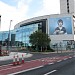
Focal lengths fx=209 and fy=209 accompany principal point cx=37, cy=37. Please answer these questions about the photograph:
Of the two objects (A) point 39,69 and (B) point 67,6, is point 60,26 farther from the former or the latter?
(A) point 39,69

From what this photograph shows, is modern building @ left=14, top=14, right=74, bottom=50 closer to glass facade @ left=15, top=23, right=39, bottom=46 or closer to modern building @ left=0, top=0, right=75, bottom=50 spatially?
modern building @ left=0, top=0, right=75, bottom=50

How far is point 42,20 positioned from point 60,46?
20681mm

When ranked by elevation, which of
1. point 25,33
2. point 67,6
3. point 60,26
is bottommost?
point 25,33

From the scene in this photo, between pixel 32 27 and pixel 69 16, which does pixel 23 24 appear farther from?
pixel 69 16

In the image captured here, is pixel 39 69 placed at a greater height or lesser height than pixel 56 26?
lesser

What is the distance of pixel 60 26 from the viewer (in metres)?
104

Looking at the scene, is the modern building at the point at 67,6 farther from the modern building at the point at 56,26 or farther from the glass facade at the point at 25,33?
the glass facade at the point at 25,33

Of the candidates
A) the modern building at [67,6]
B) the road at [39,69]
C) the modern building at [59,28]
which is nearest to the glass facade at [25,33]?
the modern building at [59,28]

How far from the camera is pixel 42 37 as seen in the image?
7644 cm

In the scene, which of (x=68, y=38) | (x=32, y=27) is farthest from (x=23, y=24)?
(x=68, y=38)

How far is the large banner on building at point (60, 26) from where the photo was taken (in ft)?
342

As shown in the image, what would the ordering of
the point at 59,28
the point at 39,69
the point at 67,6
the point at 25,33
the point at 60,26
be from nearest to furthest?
the point at 39,69
the point at 59,28
the point at 60,26
the point at 25,33
the point at 67,6

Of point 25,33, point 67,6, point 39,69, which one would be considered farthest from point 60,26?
point 39,69

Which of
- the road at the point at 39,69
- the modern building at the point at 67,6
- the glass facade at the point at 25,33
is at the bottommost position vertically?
the road at the point at 39,69
